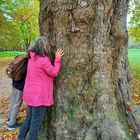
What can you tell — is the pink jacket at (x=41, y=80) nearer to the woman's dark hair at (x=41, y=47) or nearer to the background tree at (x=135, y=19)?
the woman's dark hair at (x=41, y=47)

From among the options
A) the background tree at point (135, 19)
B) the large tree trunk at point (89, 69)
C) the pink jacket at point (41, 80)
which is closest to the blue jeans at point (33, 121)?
the pink jacket at point (41, 80)

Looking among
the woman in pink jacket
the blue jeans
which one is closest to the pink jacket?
the woman in pink jacket

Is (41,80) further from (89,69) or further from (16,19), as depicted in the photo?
(16,19)

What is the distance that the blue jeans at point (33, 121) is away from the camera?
4332 millimetres

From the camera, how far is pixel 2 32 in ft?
115

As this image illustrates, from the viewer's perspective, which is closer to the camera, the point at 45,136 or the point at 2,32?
the point at 45,136

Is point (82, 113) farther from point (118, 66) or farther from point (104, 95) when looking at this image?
point (118, 66)

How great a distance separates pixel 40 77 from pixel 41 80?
0.05 metres

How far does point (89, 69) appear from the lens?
4281 mm

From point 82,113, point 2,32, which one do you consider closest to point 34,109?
point 82,113

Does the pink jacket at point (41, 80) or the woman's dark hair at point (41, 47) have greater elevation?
the woman's dark hair at point (41, 47)

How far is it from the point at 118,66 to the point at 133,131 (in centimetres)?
104

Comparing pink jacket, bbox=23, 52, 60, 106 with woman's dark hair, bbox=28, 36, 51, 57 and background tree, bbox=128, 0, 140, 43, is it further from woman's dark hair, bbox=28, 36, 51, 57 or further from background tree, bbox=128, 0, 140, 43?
background tree, bbox=128, 0, 140, 43

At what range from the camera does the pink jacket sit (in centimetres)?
418
